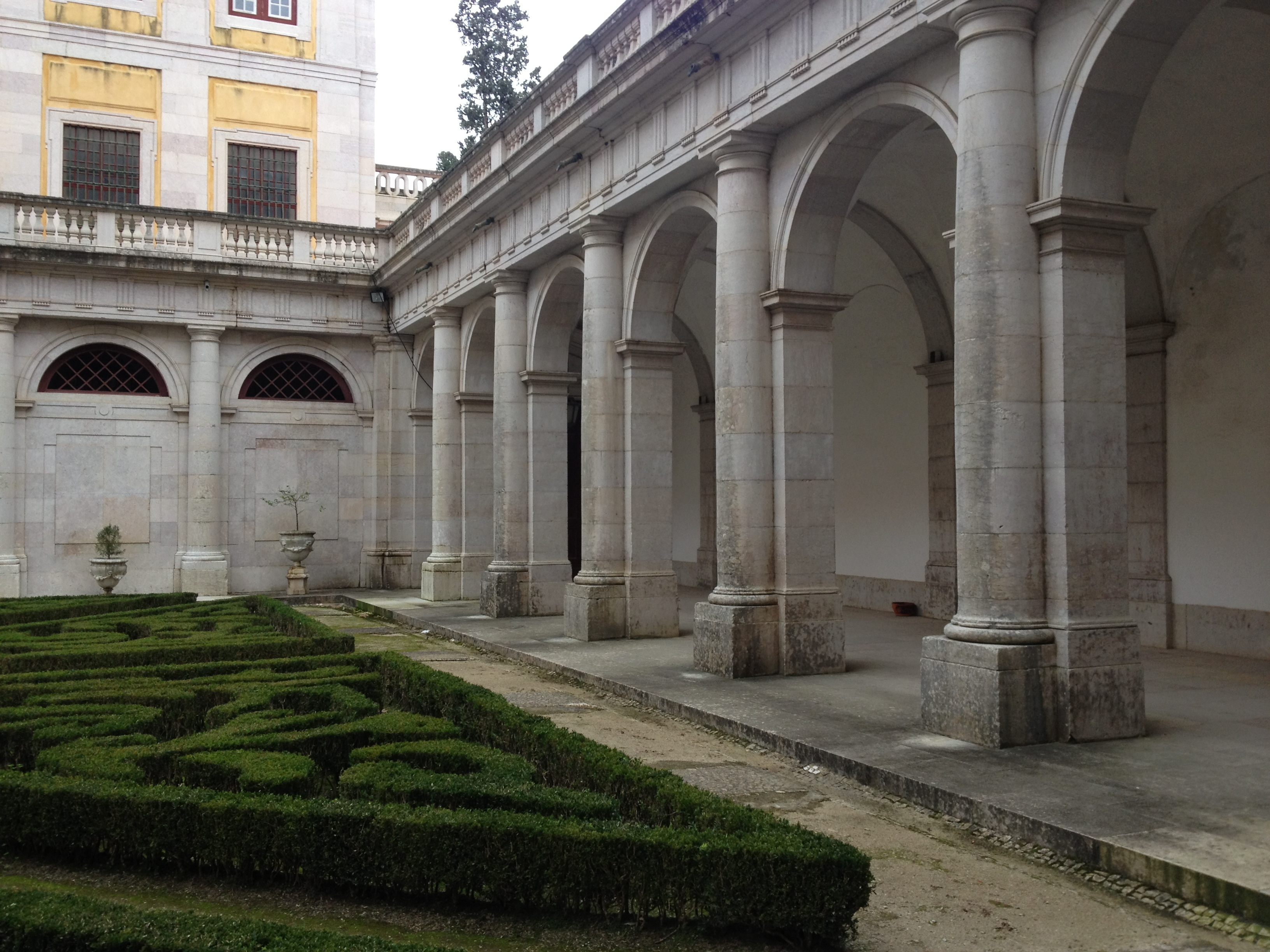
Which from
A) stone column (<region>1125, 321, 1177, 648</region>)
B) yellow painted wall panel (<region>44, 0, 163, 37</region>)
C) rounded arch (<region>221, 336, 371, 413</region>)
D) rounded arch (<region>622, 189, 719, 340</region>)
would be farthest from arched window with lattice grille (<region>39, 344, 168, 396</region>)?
stone column (<region>1125, 321, 1177, 648</region>)

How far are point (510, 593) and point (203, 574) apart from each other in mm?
8253

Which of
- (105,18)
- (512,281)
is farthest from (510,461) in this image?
(105,18)

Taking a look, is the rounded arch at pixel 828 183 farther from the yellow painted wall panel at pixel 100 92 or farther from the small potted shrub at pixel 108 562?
the yellow painted wall panel at pixel 100 92

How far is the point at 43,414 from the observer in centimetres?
2253

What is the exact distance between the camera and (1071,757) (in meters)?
7.61

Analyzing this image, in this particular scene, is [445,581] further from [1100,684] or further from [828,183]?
[1100,684]

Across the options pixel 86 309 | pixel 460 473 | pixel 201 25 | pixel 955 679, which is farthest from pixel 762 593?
pixel 201 25

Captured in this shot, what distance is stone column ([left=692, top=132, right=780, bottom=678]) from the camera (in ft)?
38.9

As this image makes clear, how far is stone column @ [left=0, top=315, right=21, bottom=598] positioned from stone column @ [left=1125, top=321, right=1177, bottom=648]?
19224 mm

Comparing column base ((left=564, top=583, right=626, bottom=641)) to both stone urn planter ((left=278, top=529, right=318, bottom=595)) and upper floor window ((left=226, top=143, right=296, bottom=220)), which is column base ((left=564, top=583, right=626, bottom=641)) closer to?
stone urn planter ((left=278, top=529, right=318, bottom=595))

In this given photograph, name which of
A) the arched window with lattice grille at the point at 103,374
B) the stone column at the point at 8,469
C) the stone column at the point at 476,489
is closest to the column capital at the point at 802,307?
the stone column at the point at 476,489

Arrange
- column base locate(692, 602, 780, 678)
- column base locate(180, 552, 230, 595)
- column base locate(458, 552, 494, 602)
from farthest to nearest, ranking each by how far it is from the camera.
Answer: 1. column base locate(180, 552, 230, 595)
2. column base locate(458, 552, 494, 602)
3. column base locate(692, 602, 780, 678)

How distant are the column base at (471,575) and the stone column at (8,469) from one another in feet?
27.7

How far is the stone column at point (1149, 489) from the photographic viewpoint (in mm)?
13352
